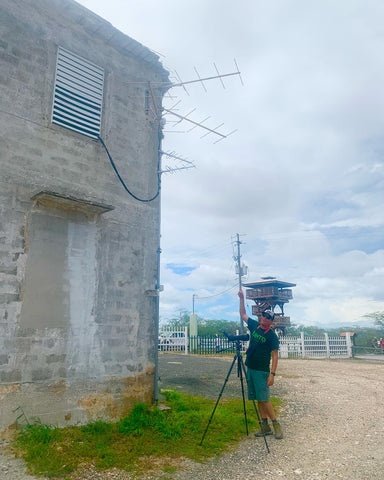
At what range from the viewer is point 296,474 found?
4.01m

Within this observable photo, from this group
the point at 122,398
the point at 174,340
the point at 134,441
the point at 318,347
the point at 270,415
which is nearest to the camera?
the point at 134,441

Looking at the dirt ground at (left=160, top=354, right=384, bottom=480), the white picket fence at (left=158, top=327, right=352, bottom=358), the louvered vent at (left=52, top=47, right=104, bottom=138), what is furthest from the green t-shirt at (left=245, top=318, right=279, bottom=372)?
the white picket fence at (left=158, top=327, right=352, bottom=358)

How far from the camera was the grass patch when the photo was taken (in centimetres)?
414

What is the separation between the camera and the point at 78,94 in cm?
657

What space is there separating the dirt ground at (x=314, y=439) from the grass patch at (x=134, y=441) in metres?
0.37

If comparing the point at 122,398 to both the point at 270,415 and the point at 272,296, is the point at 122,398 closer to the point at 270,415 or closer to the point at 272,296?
the point at 270,415

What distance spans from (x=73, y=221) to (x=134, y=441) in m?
3.51

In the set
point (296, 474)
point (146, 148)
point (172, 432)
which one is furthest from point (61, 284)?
point (296, 474)

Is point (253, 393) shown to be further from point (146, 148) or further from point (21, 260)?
point (146, 148)

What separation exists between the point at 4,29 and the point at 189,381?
30.9 feet

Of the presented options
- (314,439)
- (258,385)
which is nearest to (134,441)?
(258,385)

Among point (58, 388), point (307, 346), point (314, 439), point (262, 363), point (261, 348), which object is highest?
point (261, 348)

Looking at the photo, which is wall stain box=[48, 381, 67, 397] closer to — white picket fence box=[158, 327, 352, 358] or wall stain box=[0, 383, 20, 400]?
wall stain box=[0, 383, 20, 400]

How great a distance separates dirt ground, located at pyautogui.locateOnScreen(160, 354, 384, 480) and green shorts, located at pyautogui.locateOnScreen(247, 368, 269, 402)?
1.90ft
